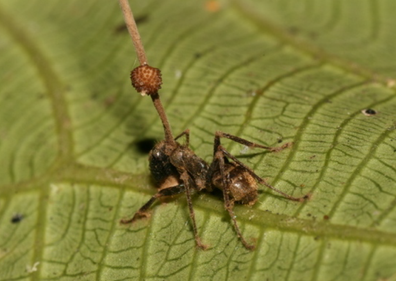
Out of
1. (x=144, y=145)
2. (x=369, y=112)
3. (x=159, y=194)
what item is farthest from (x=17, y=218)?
(x=369, y=112)

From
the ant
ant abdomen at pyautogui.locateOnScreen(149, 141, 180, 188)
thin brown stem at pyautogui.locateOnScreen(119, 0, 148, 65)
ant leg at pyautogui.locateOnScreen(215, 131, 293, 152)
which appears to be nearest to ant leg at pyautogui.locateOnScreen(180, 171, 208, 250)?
the ant

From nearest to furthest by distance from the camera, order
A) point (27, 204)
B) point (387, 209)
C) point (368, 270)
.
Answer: point (368, 270) → point (387, 209) → point (27, 204)

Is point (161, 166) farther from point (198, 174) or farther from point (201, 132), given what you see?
point (201, 132)

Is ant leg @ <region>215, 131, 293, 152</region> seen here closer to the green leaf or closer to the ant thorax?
the green leaf

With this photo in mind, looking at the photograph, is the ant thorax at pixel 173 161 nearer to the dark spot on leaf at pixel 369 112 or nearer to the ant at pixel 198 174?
the ant at pixel 198 174

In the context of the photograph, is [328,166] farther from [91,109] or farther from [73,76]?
[73,76]

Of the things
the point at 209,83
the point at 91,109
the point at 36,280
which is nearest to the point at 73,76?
the point at 91,109

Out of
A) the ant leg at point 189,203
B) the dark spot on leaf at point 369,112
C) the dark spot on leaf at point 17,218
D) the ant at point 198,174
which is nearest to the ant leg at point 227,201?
the ant at point 198,174
